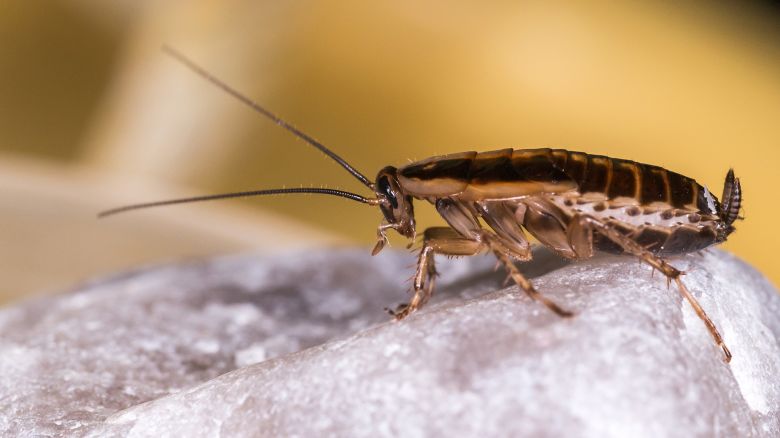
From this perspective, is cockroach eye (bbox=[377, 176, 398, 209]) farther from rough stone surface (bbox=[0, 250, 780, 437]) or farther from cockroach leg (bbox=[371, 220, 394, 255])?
rough stone surface (bbox=[0, 250, 780, 437])

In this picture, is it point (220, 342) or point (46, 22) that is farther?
point (46, 22)

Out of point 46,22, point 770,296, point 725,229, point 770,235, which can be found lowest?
point 770,235

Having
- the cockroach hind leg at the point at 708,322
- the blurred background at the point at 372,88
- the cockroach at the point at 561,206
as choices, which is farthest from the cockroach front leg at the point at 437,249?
the blurred background at the point at 372,88

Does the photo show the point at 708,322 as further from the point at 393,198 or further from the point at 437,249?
the point at 393,198

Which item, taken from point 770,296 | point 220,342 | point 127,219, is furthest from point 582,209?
point 127,219

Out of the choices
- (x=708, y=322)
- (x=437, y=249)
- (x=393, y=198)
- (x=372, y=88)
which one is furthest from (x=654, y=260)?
(x=372, y=88)

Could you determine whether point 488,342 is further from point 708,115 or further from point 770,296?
point 708,115

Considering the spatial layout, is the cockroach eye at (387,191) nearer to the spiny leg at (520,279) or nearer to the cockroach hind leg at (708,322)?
the spiny leg at (520,279)
